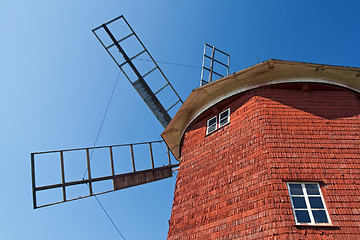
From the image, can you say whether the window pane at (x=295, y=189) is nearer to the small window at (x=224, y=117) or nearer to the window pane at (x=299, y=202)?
the window pane at (x=299, y=202)

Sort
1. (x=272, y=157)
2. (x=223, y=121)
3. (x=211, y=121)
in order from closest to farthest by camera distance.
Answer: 1. (x=272, y=157)
2. (x=223, y=121)
3. (x=211, y=121)

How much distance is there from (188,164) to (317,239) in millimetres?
4582

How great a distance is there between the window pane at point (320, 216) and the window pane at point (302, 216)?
0.16m

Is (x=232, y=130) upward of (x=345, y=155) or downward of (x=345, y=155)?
upward

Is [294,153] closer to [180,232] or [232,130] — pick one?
[232,130]

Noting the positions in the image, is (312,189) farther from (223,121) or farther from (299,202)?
(223,121)

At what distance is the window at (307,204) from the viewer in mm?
7066

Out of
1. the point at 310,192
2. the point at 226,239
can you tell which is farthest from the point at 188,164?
the point at 310,192

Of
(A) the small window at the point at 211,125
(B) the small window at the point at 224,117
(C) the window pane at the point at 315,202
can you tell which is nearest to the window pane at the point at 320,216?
(C) the window pane at the point at 315,202

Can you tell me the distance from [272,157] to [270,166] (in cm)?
29

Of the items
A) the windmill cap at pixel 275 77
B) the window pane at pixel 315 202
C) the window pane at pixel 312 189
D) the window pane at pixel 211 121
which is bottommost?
the window pane at pixel 315 202

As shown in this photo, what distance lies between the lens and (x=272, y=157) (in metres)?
8.14

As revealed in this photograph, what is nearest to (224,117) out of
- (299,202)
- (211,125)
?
(211,125)

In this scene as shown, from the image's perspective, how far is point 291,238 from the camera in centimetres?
666
